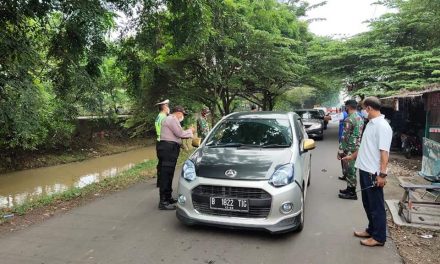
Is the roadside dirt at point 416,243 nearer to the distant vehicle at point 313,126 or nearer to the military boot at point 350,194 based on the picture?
the military boot at point 350,194

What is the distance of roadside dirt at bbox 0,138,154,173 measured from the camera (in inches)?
653

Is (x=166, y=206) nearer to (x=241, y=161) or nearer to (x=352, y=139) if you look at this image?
(x=241, y=161)

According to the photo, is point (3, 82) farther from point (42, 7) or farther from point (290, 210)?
point (290, 210)

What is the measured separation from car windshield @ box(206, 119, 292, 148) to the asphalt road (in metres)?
1.36

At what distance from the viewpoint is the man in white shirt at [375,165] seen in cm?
454

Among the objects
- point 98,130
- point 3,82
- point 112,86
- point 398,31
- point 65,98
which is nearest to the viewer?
point 3,82

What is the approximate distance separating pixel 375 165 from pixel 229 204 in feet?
6.28

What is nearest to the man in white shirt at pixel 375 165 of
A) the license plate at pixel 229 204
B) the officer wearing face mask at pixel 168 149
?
the license plate at pixel 229 204

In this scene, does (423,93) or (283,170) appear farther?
(423,93)

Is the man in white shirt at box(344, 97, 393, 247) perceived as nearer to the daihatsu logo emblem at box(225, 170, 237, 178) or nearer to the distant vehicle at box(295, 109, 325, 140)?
the daihatsu logo emblem at box(225, 170, 237, 178)

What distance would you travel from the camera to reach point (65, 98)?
8945 mm

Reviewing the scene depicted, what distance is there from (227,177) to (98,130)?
65.3 feet

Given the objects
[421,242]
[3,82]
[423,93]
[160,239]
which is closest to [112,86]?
[3,82]

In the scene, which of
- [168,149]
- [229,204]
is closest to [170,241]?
[229,204]
